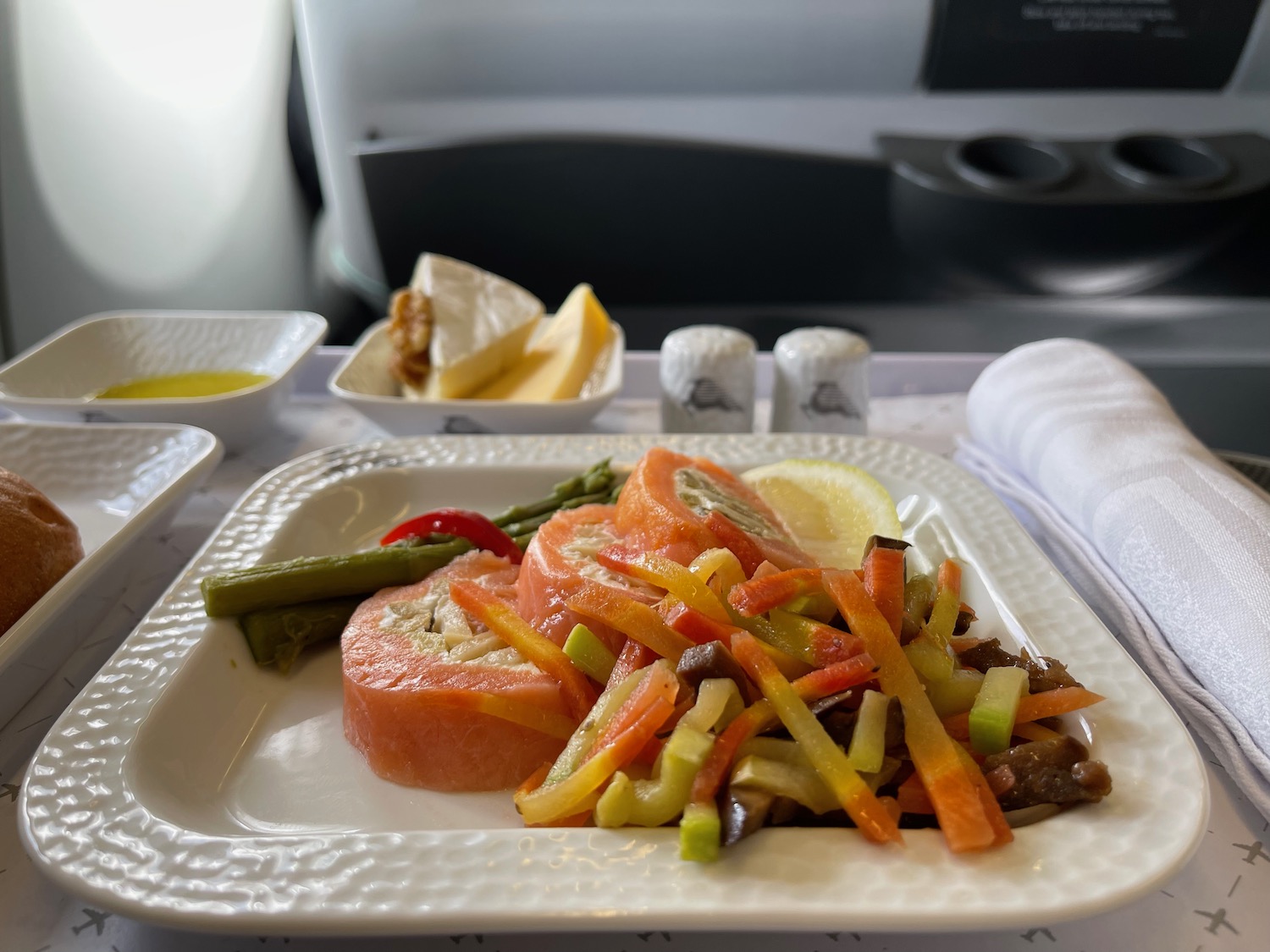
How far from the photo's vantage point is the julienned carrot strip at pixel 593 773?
92 centimetres

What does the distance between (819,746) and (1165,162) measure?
283cm

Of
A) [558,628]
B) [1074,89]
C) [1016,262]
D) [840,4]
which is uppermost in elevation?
[840,4]

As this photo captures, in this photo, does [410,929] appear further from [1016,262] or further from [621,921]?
[1016,262]

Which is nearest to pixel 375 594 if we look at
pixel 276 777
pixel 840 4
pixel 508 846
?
pixel 276 777

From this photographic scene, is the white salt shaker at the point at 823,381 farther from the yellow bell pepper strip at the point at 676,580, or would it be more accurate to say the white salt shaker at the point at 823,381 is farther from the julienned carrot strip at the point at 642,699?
the julienned carrot strip at the point at 642,699

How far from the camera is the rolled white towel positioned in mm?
1079

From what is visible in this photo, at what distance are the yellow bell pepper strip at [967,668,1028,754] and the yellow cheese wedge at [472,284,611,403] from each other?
1.16 metres

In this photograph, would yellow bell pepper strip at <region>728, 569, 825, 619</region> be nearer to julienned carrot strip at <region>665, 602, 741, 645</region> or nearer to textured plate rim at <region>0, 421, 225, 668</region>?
julienned carrot strip at <region>665, 602, 741, 645</region>

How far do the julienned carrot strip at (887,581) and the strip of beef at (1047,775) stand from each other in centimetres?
18

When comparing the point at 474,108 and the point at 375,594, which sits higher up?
the point at 474,108

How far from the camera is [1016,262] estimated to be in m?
2.99

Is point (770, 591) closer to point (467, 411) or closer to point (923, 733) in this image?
point (923, 733)

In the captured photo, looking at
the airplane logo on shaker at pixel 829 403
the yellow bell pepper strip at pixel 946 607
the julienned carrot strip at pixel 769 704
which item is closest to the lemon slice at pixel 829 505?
the yellow bell pepper strip at pixel 946 607

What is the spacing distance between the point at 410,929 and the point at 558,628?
45cm
